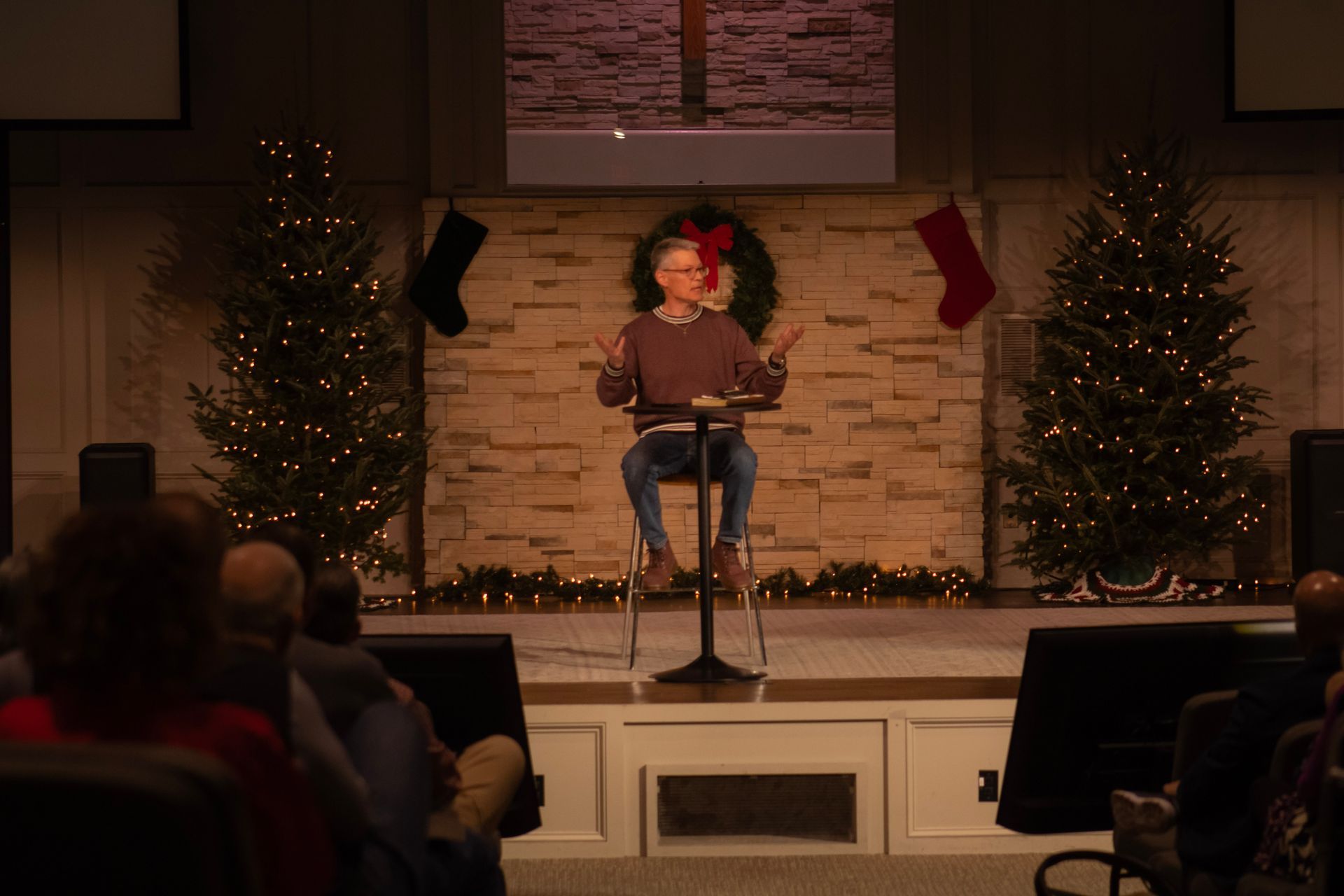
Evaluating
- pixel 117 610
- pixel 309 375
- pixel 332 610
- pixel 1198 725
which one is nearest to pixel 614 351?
pixel 1198 725

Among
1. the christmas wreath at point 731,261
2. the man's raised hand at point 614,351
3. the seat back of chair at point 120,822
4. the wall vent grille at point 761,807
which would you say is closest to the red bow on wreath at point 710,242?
the christmas wreath at point 731,261

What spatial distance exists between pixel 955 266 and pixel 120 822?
6922 mm

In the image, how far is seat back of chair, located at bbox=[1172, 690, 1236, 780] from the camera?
2939 mm

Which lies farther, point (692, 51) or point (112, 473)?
point (692, 51)

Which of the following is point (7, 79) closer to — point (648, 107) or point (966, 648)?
point (648, 107)

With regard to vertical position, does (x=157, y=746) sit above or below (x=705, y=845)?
above

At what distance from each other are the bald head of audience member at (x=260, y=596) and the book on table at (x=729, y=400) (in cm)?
254

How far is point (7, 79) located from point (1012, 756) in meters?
5.80

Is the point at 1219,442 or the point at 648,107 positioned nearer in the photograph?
the point at 1219,442

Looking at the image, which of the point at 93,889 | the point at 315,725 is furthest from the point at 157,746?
the point at 315,725

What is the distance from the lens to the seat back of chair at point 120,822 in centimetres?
140

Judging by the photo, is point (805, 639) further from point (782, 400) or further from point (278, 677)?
point (278, 677)

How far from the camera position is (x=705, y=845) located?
389 centimetres

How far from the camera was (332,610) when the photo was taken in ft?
7.65
